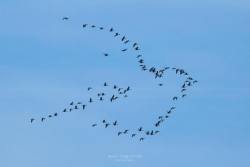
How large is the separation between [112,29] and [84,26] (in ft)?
9.06

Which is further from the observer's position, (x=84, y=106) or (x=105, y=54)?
(x=84, y=106)

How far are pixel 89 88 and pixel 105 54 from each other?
18.7ft

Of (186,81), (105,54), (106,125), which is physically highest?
(105,54)

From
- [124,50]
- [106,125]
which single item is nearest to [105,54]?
[124,50]

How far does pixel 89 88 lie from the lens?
67562 mm

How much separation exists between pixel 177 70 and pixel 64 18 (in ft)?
41.9

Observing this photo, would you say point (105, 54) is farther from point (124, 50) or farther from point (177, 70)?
point (177, 70)

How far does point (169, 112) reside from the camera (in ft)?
235

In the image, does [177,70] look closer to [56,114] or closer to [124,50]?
[124,50]

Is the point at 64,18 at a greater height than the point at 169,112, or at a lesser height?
greater

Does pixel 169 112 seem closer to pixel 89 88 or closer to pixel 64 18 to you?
pixel 89 88

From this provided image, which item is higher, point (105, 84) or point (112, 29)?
point (112, 29)

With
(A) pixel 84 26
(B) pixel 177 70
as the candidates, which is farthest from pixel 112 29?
(B) pixel 177 70

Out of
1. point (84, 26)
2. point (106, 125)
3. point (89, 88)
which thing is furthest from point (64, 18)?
point (106, 125)
